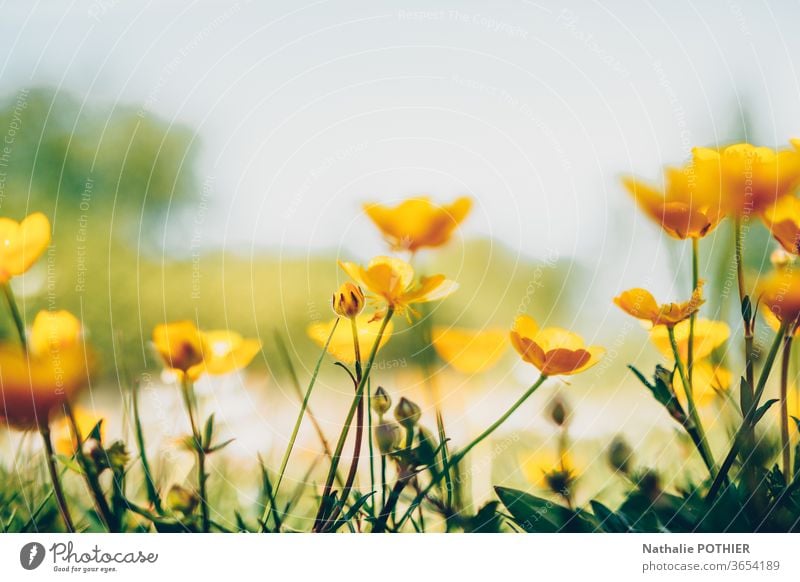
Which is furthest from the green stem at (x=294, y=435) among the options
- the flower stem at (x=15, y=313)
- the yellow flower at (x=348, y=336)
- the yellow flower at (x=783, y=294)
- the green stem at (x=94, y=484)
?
the yellow flower at (x=783, y=294)

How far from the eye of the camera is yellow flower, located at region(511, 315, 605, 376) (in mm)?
505

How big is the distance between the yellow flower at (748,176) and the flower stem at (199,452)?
0.40 meters

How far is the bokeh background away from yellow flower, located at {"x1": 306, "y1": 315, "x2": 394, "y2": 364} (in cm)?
3

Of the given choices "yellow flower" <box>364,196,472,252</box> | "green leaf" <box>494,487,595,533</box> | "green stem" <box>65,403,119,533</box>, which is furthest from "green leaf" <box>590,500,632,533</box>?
"green stem" <box>65,403,119,533</box>

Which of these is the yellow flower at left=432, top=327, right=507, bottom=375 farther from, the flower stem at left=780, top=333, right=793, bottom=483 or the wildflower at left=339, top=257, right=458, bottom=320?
the flower stem at left=780, top=333, right=793, bottom=483

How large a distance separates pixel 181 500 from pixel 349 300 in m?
0.19

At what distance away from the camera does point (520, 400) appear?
53 centimetres

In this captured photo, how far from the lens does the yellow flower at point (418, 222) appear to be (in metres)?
0.53

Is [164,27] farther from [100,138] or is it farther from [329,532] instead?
[329,532]

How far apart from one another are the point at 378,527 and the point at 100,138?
0.37 m

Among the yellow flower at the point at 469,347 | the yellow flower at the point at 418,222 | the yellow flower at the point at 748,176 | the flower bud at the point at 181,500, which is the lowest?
the flower bud at the point at 181,500

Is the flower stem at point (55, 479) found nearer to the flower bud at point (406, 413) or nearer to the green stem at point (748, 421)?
the flower bud at point (406, 413)

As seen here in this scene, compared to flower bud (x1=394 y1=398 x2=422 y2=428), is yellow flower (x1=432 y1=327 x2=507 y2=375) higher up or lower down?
higher up
